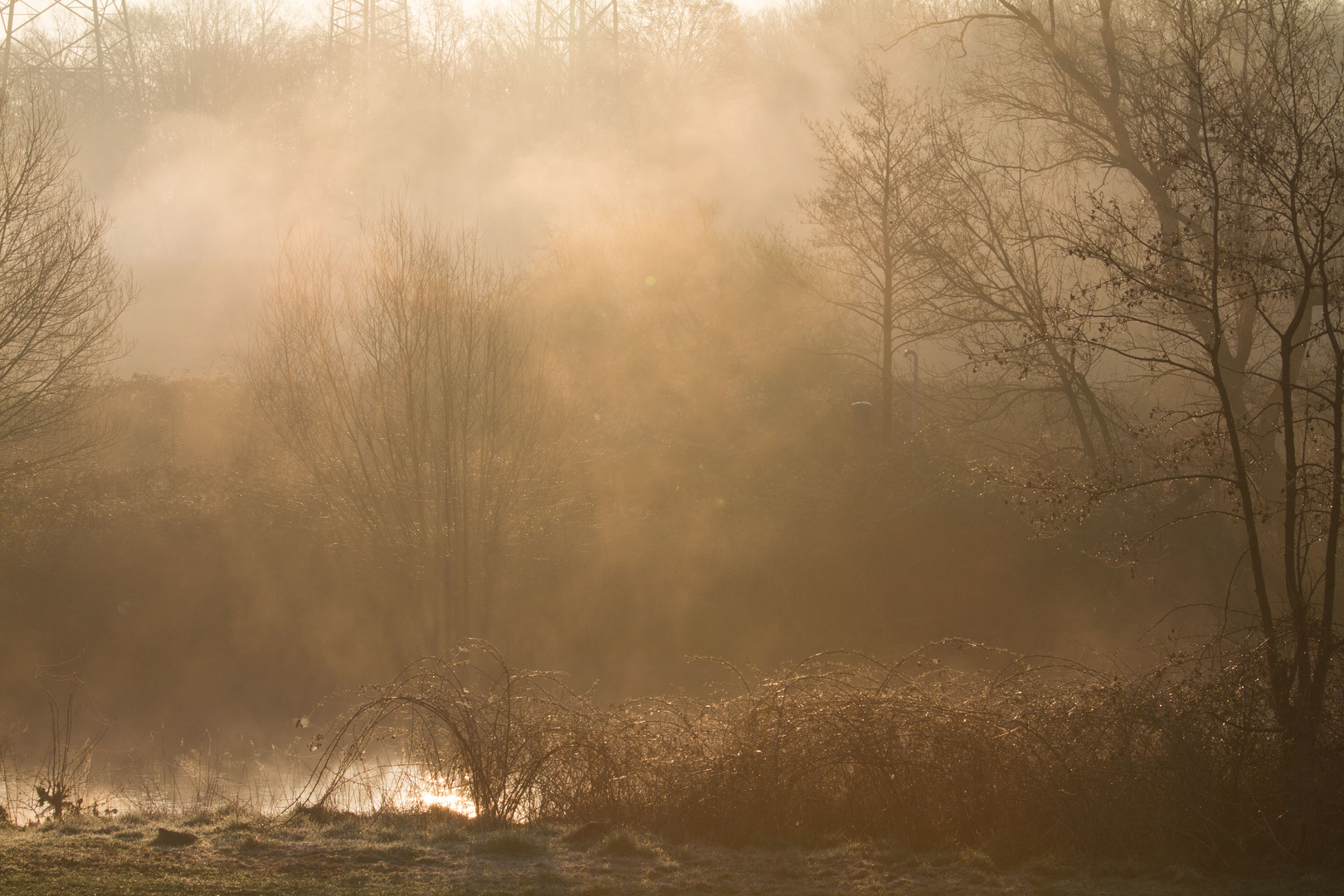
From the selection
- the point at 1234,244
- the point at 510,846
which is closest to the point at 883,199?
the point at 1234,244

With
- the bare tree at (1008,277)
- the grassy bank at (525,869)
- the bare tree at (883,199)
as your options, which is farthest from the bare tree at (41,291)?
the bare tree at (1008,277)

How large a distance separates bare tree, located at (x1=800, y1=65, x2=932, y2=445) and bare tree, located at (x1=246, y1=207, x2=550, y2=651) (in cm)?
647

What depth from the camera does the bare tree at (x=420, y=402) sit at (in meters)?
15.8

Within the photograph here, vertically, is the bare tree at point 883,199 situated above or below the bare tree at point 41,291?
above

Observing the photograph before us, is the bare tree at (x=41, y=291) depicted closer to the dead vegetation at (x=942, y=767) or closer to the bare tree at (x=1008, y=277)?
the dead vegetation at (x=942, y=767)

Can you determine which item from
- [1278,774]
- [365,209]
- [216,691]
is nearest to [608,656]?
[216,691]

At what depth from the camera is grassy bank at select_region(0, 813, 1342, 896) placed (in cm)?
460

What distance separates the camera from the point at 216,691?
16.8 meters

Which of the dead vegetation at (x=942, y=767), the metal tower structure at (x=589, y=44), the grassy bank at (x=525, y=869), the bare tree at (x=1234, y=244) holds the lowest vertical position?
the grassy bank at (x=525, y=869)

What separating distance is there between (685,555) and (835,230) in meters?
6.73

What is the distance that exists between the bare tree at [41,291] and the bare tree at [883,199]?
41.5ft

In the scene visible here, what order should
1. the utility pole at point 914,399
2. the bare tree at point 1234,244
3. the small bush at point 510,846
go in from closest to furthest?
the small bush at point 510,846 → the bare tree at point 1234,244 → the utility pole at point 914,399

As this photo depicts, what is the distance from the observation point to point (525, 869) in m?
5.00

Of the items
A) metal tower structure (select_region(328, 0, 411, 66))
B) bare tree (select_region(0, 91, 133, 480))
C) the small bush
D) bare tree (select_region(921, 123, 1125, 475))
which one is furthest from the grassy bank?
metal tower structure (select_region(328, 0, 411, 66))
